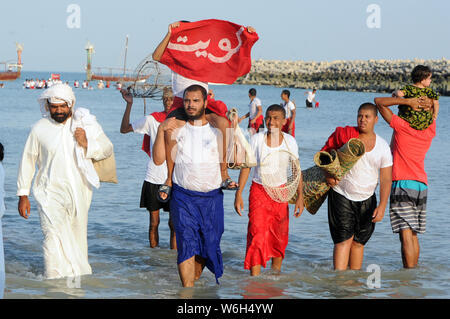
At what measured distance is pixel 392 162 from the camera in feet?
22.0

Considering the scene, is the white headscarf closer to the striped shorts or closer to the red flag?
the red flag

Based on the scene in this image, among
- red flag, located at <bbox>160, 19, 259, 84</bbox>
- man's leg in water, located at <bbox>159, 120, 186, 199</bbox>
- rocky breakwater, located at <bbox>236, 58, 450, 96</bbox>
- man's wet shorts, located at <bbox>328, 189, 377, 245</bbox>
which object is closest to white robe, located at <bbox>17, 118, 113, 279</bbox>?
man's leg in water, located at <bbox>159, 120, 186, 199</bbox>

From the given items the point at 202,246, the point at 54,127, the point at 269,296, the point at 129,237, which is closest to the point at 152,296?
the point at 202,246

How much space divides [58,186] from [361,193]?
280 centimetres

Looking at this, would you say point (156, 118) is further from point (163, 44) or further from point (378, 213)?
point (378, 213)

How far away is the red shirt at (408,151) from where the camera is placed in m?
6.98

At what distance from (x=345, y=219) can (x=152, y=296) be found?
1.96 metres

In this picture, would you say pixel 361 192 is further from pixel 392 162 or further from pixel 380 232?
pixel 380 232

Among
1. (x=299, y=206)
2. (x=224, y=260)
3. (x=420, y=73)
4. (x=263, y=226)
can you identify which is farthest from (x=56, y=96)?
(x=420, y=73)

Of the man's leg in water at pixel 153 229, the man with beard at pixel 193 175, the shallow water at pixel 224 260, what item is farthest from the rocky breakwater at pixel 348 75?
the man with beard at pixel 193 175

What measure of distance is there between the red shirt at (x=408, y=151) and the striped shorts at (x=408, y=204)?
0.07 m

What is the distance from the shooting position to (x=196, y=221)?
6.16 m

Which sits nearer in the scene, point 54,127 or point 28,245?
point 54,127

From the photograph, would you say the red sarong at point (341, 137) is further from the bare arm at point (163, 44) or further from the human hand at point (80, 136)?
the human hand at point (80, 136)
